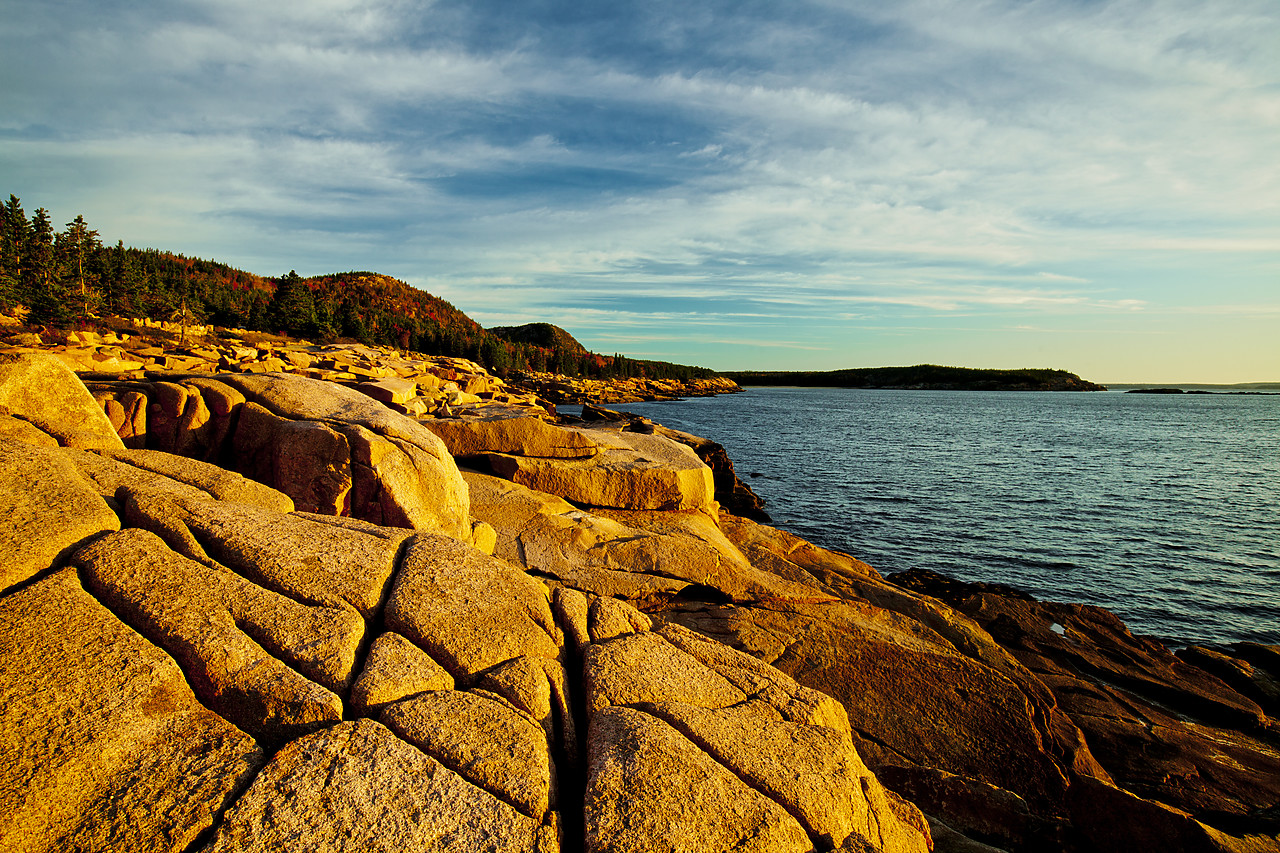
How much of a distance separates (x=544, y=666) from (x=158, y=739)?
3241mm

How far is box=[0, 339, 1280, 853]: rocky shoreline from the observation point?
14.8 ft

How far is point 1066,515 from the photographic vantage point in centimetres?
Result: 3081

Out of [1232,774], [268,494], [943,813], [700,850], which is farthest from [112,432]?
[1232,774]

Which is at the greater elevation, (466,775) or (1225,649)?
(466,775)

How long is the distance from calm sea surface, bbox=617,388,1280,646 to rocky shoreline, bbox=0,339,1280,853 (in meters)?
7.05

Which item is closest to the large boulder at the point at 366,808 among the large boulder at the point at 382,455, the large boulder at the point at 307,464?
the large boulder at the point at 382,455

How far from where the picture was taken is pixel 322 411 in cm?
1201

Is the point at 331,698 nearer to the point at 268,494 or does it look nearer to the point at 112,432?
the point at 268,494

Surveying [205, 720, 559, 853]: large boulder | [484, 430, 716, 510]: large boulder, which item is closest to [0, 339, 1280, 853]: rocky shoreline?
[205, 720, 559, 853]: large boulder

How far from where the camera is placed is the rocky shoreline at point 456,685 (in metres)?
4.50

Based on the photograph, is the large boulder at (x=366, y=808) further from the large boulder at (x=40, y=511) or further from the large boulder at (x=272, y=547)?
the large boulder at (x=40, y=511)

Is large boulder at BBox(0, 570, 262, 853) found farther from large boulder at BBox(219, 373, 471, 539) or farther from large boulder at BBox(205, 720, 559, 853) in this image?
large boulder at BBox(219, 373, 471, 539)

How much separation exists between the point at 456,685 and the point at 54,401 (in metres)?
8.36

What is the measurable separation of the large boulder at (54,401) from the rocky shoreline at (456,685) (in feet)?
0.15
